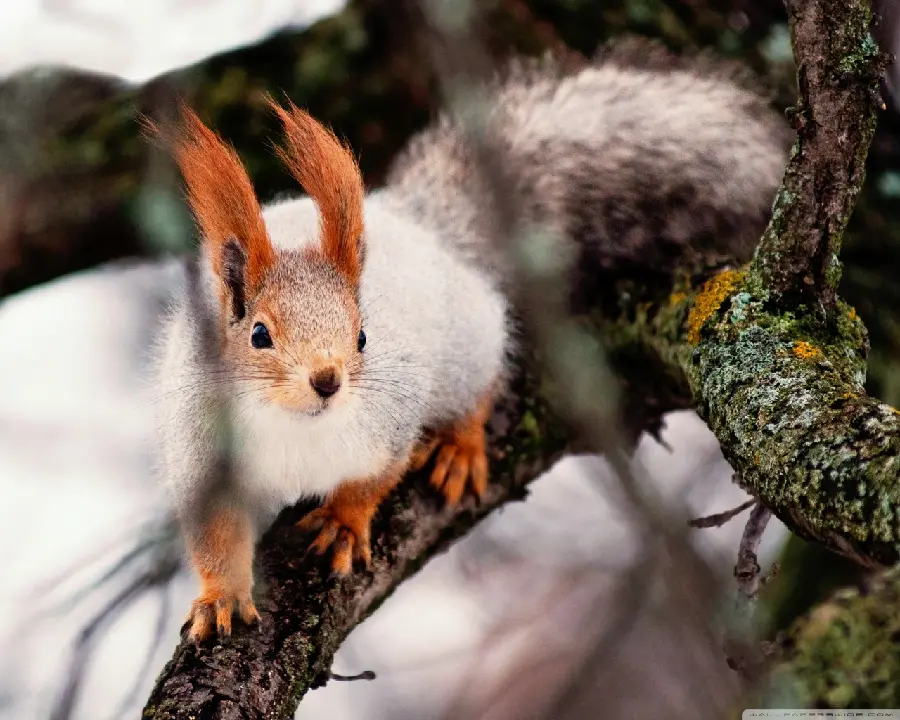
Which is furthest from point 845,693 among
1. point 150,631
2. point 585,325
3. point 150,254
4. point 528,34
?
point 528,34

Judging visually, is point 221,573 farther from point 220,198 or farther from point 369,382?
point 220,198

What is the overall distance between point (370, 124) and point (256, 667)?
1.49 metres

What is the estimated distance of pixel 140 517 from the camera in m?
2.62

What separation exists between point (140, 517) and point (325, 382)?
1236 millimetres

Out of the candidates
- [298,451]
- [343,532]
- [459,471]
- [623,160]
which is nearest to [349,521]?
[343,532]

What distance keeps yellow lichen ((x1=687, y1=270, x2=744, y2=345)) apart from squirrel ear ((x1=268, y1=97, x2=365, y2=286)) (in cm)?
66

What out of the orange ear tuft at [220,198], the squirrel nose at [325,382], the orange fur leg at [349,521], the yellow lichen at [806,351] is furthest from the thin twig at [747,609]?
the orange ear tuft at [220,198]

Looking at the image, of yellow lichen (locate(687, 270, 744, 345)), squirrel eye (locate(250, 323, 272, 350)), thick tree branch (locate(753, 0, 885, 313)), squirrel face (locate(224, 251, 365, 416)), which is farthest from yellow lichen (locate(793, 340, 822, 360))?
squirrel eye (locate(250, 323, 272, 350))

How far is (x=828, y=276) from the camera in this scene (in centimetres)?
166

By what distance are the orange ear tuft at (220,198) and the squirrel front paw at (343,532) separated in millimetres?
590

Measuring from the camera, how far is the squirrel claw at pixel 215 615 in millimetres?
1830

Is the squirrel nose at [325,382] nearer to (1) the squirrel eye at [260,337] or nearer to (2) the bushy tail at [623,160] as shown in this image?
(1) the squirrel eye at [260,337]

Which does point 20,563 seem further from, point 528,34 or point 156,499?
point 528,34

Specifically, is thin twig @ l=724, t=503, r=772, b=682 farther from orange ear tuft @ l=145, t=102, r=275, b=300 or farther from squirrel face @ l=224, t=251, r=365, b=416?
orange ear tuft @ l=145, t=102, r=275, b=300
